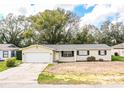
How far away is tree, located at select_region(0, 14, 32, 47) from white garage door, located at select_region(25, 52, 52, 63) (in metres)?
13.1

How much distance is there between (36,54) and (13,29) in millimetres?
14554

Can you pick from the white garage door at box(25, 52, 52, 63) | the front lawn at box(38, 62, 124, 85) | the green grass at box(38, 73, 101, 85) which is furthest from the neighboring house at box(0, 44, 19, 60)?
the green grass at box(38, 73, 101, 85)

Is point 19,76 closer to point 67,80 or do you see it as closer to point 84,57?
point 67,80

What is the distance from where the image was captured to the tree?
49.5 meters

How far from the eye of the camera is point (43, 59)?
36781 mm

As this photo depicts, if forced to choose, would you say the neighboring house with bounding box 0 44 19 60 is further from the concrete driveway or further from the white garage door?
the concrete driveway

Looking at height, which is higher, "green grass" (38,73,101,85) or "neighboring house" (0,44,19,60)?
"neighboring house" (0,44,19,60)

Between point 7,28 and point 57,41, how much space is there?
987 centimetres

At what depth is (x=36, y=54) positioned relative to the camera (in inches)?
1460

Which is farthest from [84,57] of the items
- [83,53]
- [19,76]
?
[19,76]

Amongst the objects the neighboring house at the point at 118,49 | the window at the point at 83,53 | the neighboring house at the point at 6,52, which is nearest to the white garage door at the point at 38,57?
the window at the point at 83,53

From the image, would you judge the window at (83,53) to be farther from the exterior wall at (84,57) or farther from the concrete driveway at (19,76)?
the concrete driveway at (19,76)
